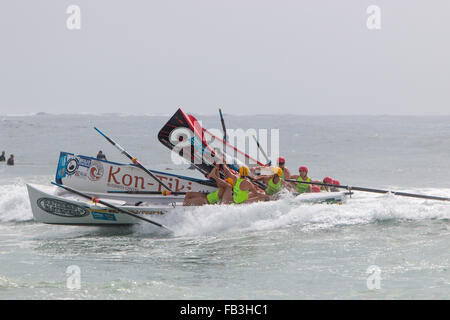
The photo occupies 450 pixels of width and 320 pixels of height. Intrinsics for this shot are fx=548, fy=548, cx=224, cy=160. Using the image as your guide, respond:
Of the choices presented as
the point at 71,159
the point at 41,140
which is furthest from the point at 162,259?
the point at 41,140

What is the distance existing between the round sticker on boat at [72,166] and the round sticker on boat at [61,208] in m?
1.40

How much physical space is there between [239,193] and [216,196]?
550mm

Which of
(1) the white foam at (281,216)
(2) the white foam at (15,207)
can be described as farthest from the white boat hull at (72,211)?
(2) the white foam at (15,207)

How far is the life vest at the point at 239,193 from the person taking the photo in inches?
423

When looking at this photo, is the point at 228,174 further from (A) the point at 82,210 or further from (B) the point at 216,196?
(A) the point at 82,210

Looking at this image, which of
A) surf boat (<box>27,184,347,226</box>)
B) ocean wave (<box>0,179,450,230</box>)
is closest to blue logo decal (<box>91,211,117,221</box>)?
surf boat (<box>27,184,347,226</box>)

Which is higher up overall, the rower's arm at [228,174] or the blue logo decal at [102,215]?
the rower's arm at [228,174]

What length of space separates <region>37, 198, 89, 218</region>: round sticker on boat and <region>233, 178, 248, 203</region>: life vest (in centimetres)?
298

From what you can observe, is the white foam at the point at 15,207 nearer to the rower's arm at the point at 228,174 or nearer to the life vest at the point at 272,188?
the rower's arm at the point at 228,174

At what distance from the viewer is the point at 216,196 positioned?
36.3ft

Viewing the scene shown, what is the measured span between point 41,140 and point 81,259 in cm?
3449

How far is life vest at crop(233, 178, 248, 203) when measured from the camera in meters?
10.7
